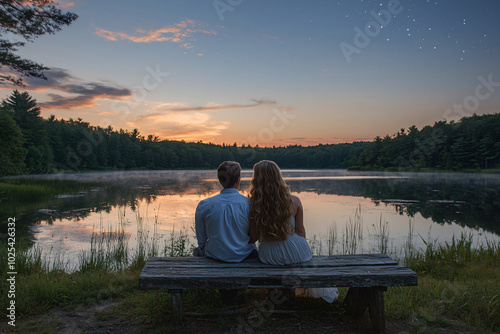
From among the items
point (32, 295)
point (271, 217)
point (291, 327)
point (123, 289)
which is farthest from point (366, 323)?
point (32, 295)

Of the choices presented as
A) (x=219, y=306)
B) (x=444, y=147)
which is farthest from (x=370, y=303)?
(x=444, y=147)

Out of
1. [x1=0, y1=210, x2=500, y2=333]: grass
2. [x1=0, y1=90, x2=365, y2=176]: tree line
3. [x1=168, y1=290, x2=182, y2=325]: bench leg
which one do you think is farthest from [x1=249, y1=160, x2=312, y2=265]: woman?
[x1=0, y1=90, x2=365, y2=176]: tree line

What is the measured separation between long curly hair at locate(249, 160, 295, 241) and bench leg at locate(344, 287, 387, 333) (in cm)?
86

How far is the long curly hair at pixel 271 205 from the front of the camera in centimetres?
267

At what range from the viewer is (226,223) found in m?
2.84

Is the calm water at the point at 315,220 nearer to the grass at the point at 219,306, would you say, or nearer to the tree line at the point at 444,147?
the grass at the point at 219,306

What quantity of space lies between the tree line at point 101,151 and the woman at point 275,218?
1411cm

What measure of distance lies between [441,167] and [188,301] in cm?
6615

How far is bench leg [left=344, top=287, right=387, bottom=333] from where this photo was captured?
2574mm

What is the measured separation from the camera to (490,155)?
173ft

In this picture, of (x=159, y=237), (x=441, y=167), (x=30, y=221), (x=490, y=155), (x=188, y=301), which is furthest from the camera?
(x=441, y=167)

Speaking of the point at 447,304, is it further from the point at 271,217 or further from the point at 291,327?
the point at 271,217

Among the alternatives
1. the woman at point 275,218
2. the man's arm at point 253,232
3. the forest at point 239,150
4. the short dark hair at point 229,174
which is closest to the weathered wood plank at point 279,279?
the woman at point 275,218

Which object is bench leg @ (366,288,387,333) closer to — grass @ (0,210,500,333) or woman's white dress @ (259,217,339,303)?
grass @ (0,210,500,333)
